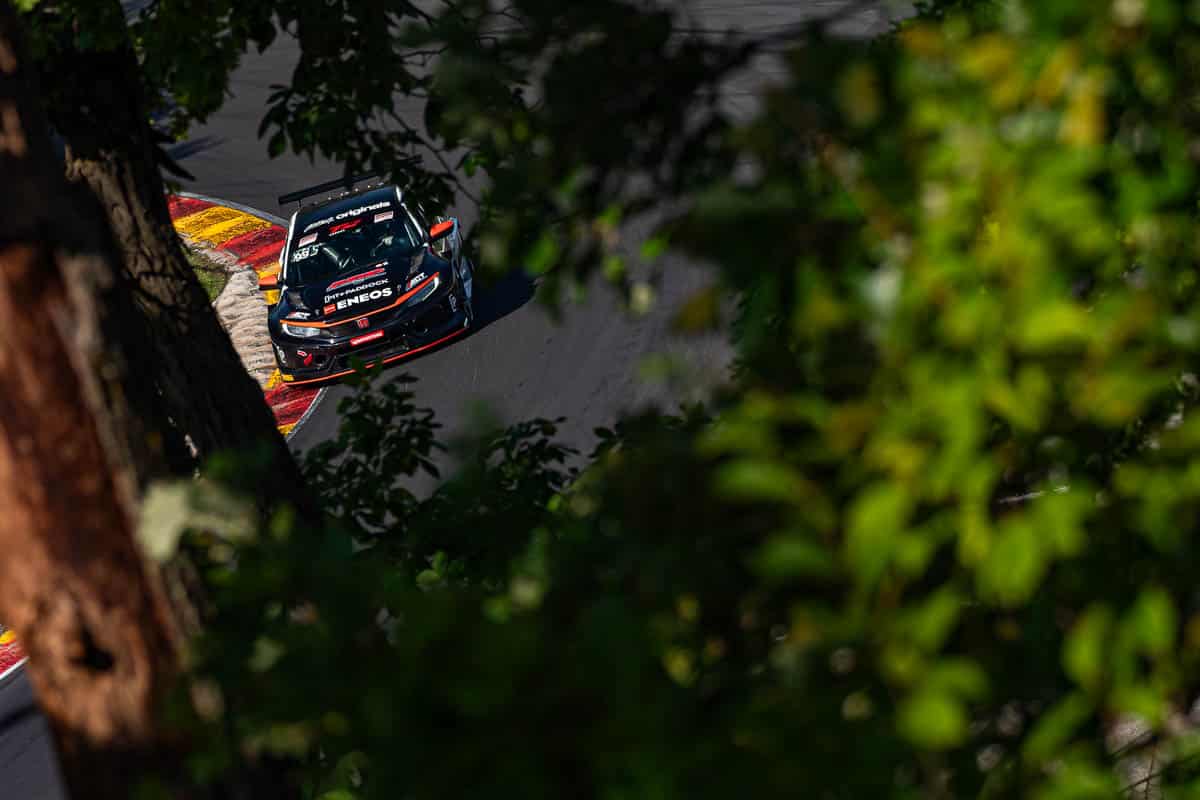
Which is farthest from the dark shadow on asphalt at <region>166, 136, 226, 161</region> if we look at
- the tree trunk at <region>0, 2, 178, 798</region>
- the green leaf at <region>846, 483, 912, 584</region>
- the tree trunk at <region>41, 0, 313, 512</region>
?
the green leaf at <region>846, 483, 912, 584</region>

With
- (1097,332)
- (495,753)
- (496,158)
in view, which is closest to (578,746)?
(495,753)

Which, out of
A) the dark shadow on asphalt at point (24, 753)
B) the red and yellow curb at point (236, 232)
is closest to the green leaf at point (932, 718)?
the dark shadow on asphalt at point (24, 753)

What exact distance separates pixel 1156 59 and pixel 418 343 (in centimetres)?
1301

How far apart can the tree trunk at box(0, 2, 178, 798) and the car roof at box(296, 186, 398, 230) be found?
508 inches

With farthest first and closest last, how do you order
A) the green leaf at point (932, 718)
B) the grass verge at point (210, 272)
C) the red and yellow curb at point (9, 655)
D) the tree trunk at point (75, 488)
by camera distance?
the grass verge at point (210, 272), the red and yellow curb at point (9, 655), the tree trunk at point (75, 488), the green leaf at point (932, 718)

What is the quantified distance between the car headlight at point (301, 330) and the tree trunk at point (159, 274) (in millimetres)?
8083

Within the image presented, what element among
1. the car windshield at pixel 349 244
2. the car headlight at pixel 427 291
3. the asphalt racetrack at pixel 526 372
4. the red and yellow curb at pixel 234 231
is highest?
the car windshield at pixel 349 244

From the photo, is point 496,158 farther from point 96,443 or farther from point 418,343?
point 418,343

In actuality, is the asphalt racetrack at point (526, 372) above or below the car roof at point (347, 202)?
below

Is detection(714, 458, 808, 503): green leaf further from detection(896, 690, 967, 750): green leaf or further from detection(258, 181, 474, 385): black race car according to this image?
detection(258, 181, 474, 385): black race car

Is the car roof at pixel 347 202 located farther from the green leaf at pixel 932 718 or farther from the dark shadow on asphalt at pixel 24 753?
the green leaf at pixel 932 718

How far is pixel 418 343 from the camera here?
1482cm

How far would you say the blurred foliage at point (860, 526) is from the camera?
1886 millimetres

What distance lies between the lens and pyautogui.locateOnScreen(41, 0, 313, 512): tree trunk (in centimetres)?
592
